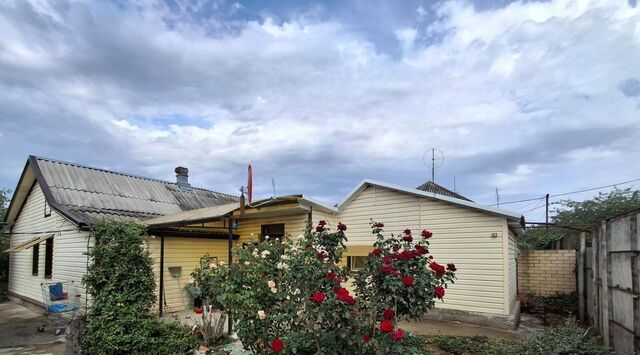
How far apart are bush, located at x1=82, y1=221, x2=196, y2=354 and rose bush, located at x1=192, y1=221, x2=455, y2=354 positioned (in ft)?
9.13

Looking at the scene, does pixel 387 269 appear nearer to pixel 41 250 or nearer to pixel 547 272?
pixel 547 272

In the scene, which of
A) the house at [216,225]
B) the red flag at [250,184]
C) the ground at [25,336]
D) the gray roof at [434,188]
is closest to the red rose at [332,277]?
the house at [216,225]

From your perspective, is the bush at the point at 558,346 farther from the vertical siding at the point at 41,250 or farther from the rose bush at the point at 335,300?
the vertical siding at the point at 41,250

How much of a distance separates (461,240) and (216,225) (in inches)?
301

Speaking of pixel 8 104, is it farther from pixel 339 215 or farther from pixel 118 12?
pixel 339 215

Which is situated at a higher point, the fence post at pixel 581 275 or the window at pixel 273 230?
the window at pixel 273 230

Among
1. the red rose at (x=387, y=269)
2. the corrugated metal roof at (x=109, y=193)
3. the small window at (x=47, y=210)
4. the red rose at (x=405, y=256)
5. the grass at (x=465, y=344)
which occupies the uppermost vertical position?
Answer: the corrugated metal roof at (x=109, y=193)

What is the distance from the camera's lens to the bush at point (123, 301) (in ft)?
19.5

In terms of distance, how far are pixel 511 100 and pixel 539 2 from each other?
10.9ft

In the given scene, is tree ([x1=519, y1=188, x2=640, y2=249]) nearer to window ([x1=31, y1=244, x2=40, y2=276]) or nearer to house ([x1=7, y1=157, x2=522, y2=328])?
house ([x1=7, y1=157, x2=522, y2=328])

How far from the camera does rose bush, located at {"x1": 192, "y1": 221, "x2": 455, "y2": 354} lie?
2.98 meters

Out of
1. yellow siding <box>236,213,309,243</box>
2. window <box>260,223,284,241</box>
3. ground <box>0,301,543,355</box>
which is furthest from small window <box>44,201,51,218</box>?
window <box>260,223,284,241</box>

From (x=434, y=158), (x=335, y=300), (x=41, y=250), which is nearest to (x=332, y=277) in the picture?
(x=335, y=300)

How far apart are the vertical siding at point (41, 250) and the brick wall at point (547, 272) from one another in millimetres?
12784
